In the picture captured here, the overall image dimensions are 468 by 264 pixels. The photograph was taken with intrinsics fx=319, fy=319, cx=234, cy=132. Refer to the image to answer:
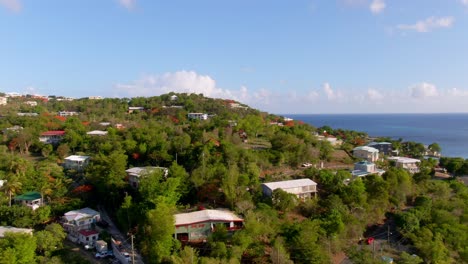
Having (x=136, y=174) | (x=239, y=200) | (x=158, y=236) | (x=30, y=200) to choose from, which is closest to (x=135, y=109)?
(x=136, y=174)

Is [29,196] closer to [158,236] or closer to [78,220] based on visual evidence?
[78,220]

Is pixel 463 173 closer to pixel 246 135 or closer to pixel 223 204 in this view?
pixel 246 135

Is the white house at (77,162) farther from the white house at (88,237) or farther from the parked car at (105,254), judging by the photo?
the parked car at (105,254)

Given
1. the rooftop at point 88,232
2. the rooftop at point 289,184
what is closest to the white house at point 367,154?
the rooftop at point 289,184

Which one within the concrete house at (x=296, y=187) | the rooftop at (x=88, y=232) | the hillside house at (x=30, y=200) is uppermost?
the concrete house at (x=296, y=187)

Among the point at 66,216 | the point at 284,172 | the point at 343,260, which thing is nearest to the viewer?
the point at 343,260

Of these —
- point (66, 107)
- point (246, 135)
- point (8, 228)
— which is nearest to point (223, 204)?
point (8, 228)
